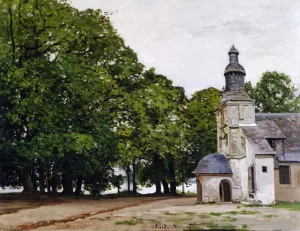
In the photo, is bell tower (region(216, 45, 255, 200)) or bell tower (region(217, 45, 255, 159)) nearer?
bell tower (region(216, 45, 255, 200))

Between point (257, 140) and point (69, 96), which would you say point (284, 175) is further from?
point (69, 96)

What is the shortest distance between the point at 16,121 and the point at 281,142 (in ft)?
54.7

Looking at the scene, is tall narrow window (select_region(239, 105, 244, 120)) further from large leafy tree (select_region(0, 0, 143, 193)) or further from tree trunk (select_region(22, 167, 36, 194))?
tree trunk (select_region(22, 167, 36, 194))

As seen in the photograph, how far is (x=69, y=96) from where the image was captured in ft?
76.8

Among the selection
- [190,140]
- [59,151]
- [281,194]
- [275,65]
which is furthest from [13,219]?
[190,140]

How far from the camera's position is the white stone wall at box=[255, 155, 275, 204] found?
2628 cm

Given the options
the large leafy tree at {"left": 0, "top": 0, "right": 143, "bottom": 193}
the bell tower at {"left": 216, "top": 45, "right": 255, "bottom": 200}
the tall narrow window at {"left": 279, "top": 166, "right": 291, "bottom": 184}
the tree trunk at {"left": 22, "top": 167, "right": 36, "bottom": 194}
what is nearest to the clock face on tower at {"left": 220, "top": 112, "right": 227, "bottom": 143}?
the bell tower at {"left": 216, "top": 45, "right": 255, "bottom": 200}

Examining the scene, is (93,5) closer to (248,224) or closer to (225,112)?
(248,224)

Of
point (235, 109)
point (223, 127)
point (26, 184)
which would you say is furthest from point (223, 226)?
point (223, 127)

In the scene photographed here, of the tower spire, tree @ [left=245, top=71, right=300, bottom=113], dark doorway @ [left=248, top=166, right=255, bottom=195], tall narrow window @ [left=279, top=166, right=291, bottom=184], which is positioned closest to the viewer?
dark doorway @ [left=248, top=166, right=255, bottom=195]

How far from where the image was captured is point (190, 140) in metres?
39.8

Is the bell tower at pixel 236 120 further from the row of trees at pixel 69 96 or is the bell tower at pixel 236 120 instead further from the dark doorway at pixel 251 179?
the row of trees at pixel 69 96

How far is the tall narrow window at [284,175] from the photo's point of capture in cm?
2819

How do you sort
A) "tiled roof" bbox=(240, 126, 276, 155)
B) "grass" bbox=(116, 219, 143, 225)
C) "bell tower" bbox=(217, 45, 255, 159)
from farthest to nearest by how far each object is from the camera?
1. "bell tower" bbox=(217, 45, 255, 159)
2. "tiled roof" bbox=(240, 126, 276, 155)
3. "grass" bbox=(116, 219, 143, 225)
